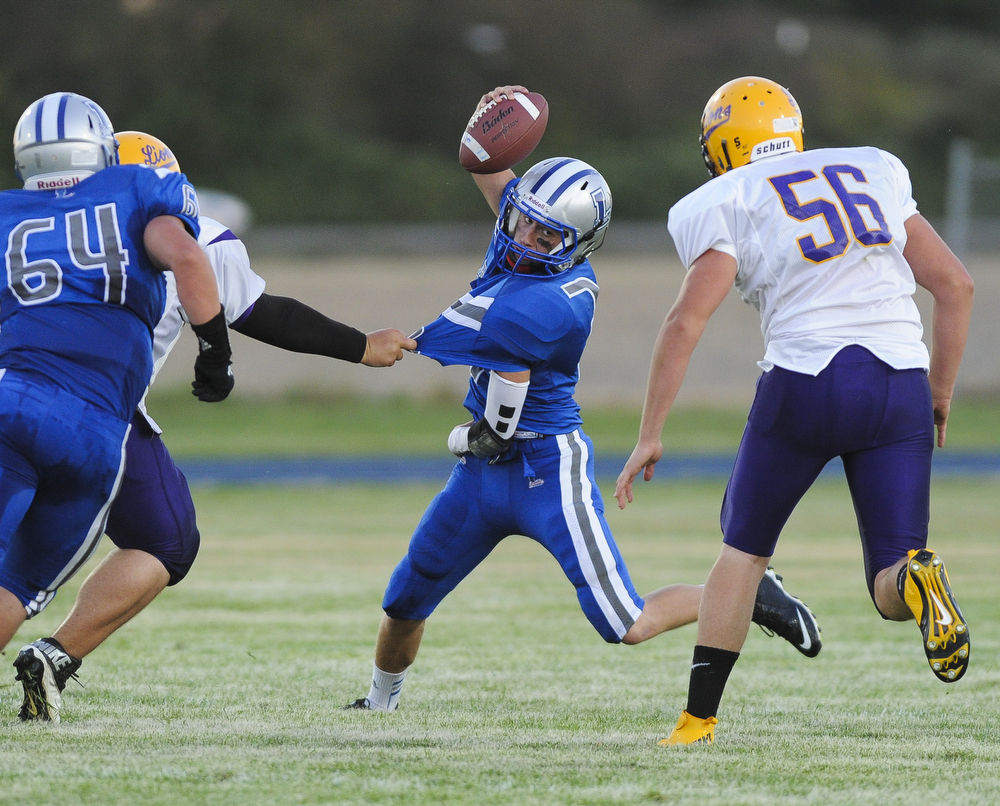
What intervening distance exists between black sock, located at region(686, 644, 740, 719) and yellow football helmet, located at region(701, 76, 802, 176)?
4.21 ft

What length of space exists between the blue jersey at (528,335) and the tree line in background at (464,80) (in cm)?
2505

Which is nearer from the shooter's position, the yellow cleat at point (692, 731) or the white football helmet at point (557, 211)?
the yellow cleat at point (692, 731)

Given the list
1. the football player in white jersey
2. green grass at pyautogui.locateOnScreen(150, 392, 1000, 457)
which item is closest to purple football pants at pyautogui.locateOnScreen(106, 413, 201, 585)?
the football player in white jersey

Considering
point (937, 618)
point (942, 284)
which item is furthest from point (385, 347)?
point (937, 618)

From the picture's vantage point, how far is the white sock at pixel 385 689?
4.36 m

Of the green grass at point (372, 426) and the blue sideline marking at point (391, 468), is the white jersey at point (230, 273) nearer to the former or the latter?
the blue sideline marking at point (391, 468)

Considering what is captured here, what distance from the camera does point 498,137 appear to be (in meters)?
4.54

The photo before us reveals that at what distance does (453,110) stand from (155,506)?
103ft

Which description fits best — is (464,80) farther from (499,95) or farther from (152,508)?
(152,508)

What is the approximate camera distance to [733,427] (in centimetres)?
1872

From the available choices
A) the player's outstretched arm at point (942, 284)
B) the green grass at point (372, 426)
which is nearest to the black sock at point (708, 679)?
the player's outstretched arm at point (942, 284)

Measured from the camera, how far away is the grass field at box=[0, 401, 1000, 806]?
3.15m

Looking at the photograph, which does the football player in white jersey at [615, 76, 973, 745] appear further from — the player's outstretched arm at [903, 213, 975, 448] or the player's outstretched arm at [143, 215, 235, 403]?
the player's outstretched arm at [143, 215, 235, 403]

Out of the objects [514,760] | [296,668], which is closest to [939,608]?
[514,760]
